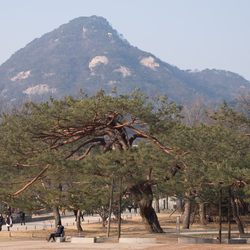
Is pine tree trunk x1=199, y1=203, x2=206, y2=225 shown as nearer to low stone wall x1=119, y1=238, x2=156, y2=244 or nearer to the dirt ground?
the dirt ground

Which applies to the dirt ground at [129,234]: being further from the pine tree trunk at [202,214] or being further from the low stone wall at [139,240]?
the pine tree trunk at [202,214]

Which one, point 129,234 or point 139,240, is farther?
point 129,234

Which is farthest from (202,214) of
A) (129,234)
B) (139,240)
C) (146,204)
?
(139,240)

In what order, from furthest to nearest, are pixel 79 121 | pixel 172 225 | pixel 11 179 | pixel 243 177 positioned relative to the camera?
pixel 172 225 → pixel 11 179 → pixel 79 121 → pixel 243 177

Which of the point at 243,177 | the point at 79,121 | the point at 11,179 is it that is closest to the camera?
the point at 243,177

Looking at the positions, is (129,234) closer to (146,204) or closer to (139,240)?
(146,204)

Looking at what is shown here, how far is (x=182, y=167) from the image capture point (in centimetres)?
2131

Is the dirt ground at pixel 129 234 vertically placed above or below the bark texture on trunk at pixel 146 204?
below

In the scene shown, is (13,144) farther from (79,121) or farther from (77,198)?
(77,198)

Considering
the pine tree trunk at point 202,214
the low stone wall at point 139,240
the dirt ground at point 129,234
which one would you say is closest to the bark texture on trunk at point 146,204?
the dirt ground at point 129,234

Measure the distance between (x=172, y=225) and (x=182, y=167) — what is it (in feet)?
55.6

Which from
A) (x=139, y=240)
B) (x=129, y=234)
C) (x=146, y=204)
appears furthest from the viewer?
(x=129, y=234)

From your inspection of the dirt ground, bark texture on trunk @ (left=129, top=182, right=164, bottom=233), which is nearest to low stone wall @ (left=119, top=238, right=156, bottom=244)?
the dirt ground

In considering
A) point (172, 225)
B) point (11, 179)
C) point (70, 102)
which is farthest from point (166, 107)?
point (172, 225)
